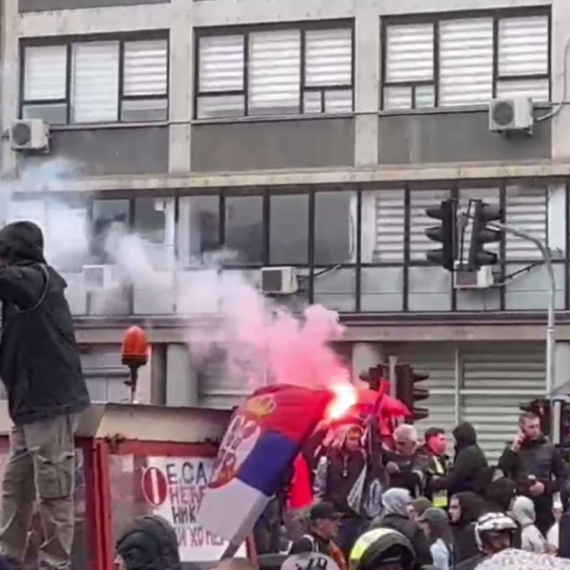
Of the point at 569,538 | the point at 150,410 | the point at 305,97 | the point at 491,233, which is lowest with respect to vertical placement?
the point at 569,538

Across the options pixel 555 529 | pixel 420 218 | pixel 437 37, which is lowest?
pixel 555 529

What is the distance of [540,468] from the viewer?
12.5 meters

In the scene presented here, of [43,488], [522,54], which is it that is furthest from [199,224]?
[43,488]

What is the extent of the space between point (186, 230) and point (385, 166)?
3.57 metres

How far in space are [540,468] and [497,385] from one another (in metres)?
16.5

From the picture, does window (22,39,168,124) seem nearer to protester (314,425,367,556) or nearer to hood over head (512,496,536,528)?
hood over head (512,496,536,528)

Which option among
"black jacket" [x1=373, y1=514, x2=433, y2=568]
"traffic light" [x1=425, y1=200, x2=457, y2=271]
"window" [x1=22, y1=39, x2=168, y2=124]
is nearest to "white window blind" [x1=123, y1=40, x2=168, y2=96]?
"window" [x1=22, y1=39, x2=168, y2=124]

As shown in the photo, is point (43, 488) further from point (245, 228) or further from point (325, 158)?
point (245, 228)

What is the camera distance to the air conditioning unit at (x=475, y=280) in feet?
92.9

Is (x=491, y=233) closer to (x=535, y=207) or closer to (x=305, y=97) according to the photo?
(x=535, y=207)

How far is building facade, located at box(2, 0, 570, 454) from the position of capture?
2866cm

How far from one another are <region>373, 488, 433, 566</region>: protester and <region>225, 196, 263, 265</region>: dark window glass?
65.0ft

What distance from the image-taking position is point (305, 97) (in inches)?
1188

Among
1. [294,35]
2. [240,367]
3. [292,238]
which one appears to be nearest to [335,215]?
[292,238]
